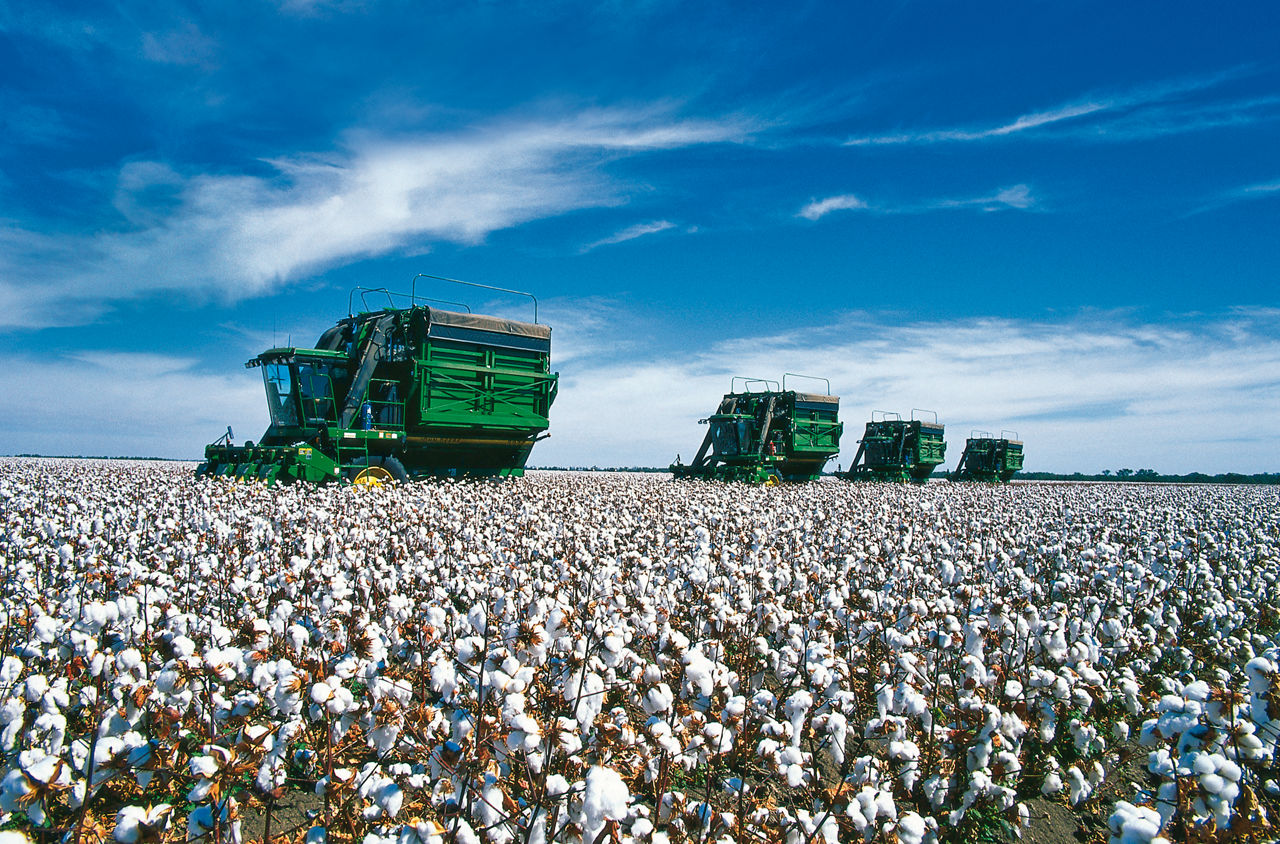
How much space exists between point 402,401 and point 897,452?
89.3 feet

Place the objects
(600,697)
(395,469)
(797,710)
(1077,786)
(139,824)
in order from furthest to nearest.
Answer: (395,469) < (1077,786) < (600,697) < (797,710) < (139,824)

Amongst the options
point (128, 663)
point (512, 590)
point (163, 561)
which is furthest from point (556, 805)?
point (163, 561)

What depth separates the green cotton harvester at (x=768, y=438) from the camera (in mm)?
28625

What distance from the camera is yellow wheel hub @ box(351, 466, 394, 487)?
1703cm

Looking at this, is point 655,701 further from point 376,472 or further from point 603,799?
point 376,472

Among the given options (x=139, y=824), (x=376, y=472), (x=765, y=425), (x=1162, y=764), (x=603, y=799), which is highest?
(x=765, y=425)

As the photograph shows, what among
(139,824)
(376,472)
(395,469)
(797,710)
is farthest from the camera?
(395,469)

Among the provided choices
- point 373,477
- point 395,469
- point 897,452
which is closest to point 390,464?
point 395,469

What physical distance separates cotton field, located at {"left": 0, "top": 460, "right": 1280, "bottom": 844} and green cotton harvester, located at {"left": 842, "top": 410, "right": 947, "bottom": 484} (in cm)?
2817

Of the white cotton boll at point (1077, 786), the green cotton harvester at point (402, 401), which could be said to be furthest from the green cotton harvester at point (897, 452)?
the white cotton boll at point (1077, 786)

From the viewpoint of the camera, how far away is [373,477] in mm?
17562

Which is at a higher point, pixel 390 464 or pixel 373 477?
pixel 390 464

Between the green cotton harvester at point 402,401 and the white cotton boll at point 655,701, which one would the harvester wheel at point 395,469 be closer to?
the green cotton harvester at point 402,401

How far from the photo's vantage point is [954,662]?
552 centimetres
